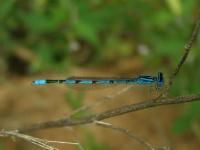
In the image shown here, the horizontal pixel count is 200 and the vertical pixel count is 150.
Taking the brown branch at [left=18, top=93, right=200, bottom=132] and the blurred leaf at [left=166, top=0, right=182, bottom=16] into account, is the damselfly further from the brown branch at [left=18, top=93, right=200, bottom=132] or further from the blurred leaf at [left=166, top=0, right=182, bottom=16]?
the blurred leaf at [left=166, top=0, right=182, bottom=16]

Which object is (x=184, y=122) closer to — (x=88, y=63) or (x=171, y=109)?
(x=171, y=109)

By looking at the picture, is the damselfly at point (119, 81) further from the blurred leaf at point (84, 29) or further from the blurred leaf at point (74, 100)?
the blurred leaf at point (84, 29)

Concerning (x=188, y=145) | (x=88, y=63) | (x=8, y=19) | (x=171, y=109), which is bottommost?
(x=188, y=145)

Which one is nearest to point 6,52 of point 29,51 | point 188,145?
point 29,51

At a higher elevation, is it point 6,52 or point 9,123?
point 6,52

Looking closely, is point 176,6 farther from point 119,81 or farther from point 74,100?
point 119,81

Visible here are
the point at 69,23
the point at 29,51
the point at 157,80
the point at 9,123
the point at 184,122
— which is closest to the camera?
the point at 157,80

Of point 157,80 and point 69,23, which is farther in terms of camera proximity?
point 69,23

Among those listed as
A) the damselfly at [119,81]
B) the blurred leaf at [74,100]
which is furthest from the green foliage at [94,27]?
the damselfly at [119,81]
